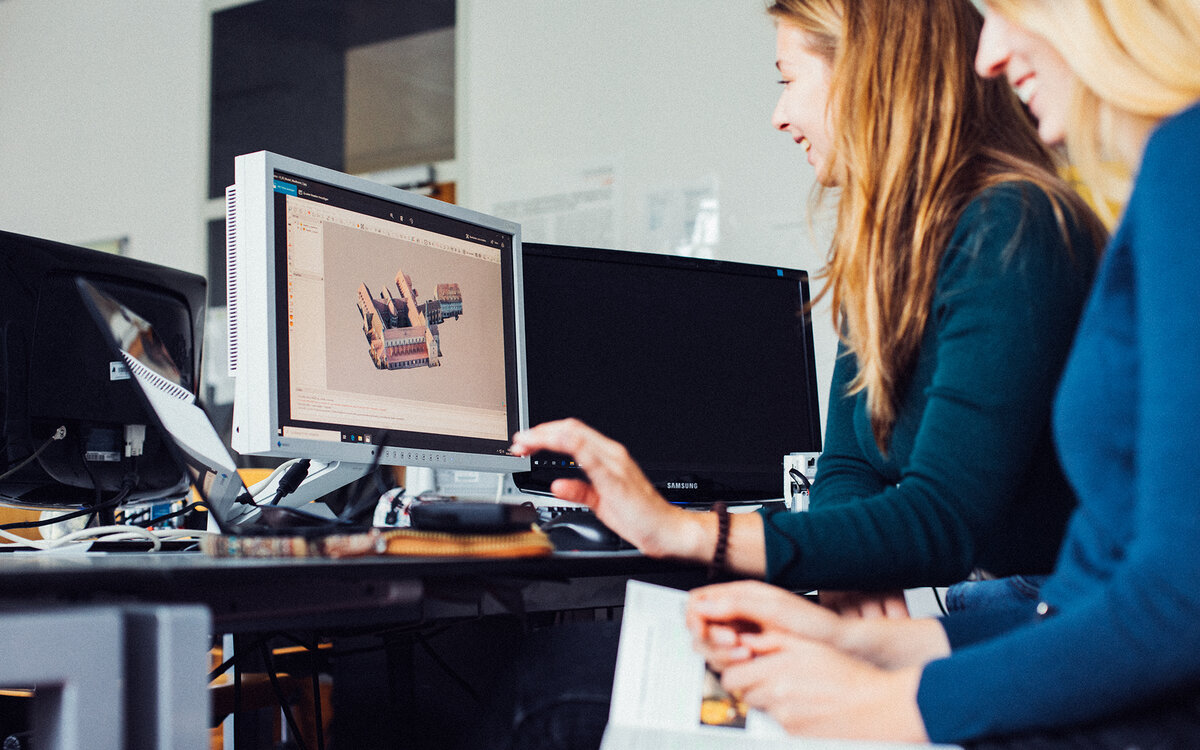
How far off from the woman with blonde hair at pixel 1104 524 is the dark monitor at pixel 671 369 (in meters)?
0.71

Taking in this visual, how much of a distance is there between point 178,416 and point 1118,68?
2.95ft

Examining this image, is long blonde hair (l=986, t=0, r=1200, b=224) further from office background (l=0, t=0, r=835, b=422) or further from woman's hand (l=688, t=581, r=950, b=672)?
office background (l=0, t=0, r=835, b=422)

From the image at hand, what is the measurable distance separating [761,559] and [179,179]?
381 cm

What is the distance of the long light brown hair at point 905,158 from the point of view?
982mm

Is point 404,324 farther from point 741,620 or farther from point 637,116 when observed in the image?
point 637,116

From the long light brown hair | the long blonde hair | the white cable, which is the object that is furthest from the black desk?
the long blonde hair

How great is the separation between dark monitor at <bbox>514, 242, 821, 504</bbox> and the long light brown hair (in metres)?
0.40

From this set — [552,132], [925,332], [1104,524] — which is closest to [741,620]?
[1104,524]

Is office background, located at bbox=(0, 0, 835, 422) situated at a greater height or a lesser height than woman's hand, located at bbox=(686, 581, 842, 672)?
greater

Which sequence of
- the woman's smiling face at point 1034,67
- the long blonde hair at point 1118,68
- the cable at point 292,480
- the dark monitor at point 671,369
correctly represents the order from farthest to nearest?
the dark monitor at point 671,369, the cable at point 292,480, the woman's smiling face at point 1034,67, the long blonde hair at point 1118,68

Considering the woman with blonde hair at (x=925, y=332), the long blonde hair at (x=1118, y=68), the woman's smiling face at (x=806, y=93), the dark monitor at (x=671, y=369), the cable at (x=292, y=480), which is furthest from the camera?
the dark monitor at (x=671, y=369)

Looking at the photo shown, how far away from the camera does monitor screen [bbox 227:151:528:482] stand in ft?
3.80

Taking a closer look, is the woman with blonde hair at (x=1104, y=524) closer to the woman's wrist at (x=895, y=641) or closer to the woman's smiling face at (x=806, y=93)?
the woman's wrist at (x=895, y=641)

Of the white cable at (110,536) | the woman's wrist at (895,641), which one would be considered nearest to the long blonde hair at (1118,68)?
the woman's wrist at (895,641)
